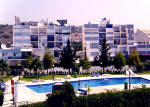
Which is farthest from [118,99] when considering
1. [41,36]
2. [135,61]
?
[41,36]

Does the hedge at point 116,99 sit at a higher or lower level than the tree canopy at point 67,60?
lower

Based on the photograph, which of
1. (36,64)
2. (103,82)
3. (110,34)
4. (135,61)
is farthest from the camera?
(110,34)

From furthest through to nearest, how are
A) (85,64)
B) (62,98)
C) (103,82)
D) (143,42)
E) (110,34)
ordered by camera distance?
(110,34)
(143,42)
(85,64)
(103,82)
(62,98)

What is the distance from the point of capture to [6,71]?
38.7 m

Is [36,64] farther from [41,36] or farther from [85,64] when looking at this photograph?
[41,36]

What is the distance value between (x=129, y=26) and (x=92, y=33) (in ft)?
36.3

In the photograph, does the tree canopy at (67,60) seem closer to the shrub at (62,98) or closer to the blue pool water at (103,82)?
the blue pool water at (103,82)

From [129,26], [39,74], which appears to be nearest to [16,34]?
[39,74]

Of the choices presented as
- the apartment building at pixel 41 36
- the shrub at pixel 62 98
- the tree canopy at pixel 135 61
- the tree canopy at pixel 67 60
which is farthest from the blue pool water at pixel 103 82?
the apartment building at pixel 41 36

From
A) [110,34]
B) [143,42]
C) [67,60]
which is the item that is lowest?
[67,60]

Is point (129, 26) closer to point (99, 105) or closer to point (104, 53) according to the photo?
point (104, 53)

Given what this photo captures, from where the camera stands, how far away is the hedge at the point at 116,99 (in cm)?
2186

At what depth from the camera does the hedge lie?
21.9 metres

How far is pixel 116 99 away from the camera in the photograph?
22.9 meters
